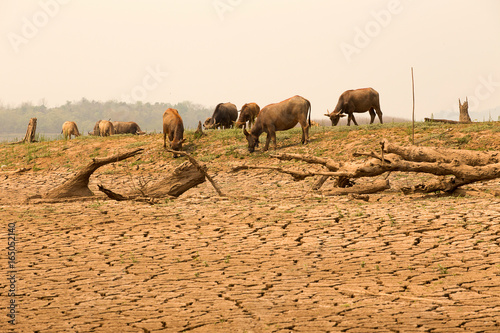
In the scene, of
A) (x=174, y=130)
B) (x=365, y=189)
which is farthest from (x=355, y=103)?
(x=365, y=189)

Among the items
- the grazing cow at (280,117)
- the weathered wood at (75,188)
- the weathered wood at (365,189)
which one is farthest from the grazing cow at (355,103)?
the weathered wood at (75,188)

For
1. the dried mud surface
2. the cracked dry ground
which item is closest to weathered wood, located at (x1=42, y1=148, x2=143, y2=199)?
the dried mud surface

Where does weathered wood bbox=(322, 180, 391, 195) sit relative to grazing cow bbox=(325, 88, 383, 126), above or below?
below

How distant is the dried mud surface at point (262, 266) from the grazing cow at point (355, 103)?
1441 cm

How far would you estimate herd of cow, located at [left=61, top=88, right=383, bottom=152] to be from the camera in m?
20.9

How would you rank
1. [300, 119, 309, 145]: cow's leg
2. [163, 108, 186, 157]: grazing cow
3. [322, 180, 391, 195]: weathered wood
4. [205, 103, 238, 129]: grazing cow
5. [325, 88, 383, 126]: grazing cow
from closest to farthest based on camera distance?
[322, 180, 391, 195]: weathered wood < [300, 119, 309, 145]: cow's leg < [163, 108, 186, 157]: grazing cow < [325, 88, 383, 126]: grazing cow < [205, 103, 238, 129]: grazing cow

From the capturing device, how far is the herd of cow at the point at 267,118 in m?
20.9

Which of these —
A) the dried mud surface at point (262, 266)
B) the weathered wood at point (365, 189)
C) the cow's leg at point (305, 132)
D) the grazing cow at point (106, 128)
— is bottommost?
the dried mud surface at point (262, 266)

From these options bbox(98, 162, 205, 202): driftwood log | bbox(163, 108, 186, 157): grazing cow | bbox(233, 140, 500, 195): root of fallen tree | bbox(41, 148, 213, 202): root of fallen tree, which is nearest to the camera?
bbox(233, 140, 500, 195): root of fallen tree

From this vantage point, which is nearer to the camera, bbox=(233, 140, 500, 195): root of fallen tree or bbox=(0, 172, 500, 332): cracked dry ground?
bbox=(0, 172, 500, 332): cracked dry ground

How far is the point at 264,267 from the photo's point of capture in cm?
677

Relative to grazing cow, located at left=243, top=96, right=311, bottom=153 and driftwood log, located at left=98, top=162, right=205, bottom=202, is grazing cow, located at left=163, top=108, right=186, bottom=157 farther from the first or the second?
driftwood log, located at left=98, top=162, right=205, bottom=202

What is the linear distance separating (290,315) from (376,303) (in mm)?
814

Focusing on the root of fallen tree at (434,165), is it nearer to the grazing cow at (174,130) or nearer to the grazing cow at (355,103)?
the grazing cow at (174,130)
